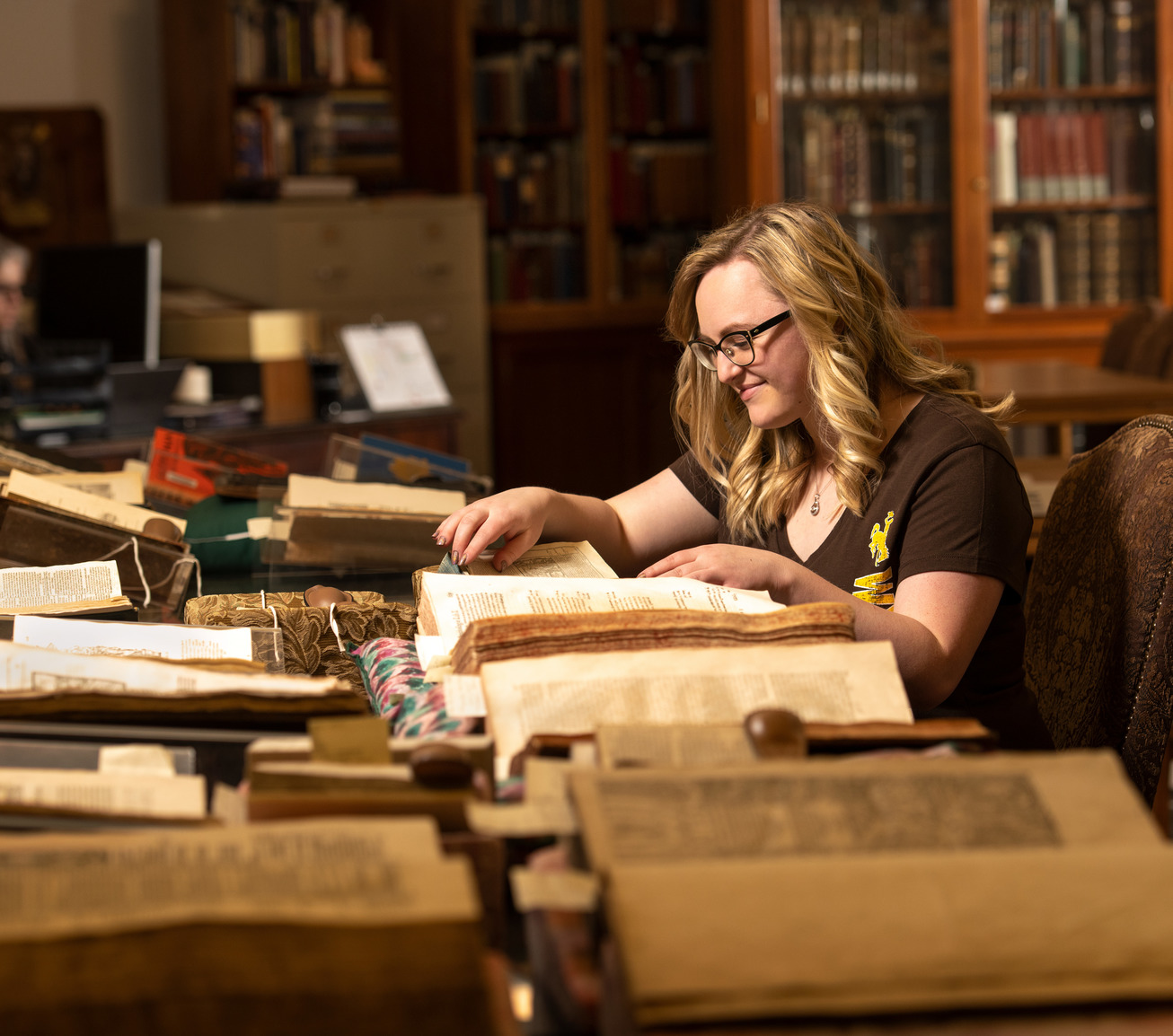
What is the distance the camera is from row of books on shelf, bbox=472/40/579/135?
498cm

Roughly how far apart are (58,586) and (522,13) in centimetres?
410

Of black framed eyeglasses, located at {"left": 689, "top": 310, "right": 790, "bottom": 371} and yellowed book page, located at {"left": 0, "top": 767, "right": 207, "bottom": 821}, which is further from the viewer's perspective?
black framed eyeglasses, located at {"left": 689, "top": 310, "right": 790, "bottom": 371}

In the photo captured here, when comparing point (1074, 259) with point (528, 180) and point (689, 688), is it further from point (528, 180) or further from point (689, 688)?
point (689, 688)

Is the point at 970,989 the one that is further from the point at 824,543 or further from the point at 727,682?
the point at 824,543

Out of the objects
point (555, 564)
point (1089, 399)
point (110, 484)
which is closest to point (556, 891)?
point (555, 564)

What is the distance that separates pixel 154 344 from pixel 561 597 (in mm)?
3184

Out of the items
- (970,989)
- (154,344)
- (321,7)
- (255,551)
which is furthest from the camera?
(321,7)

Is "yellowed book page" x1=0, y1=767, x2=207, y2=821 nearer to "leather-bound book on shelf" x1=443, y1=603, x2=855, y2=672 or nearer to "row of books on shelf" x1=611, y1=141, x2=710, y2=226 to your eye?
"leather-bound book on shelf" x1=443, y1=603, x2=855, y2=672

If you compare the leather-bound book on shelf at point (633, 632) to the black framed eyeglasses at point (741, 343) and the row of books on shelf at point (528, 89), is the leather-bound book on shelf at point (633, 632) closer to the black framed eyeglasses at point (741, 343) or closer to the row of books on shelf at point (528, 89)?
the black framed eyeglasses at point (741, 343)

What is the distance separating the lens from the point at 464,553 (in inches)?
54.7

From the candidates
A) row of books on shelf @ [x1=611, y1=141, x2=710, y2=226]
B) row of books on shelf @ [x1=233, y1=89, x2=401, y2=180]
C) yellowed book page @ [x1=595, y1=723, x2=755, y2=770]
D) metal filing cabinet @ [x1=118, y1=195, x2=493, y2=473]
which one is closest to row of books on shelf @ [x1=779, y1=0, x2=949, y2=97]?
row of books on shelf @ [x1=611, y1=141, x2=710, y2=226]

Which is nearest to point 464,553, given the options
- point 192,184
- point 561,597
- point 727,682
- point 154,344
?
point 561,597

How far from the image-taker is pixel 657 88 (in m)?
5.13

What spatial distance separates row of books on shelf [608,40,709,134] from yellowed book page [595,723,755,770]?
4.60 m
